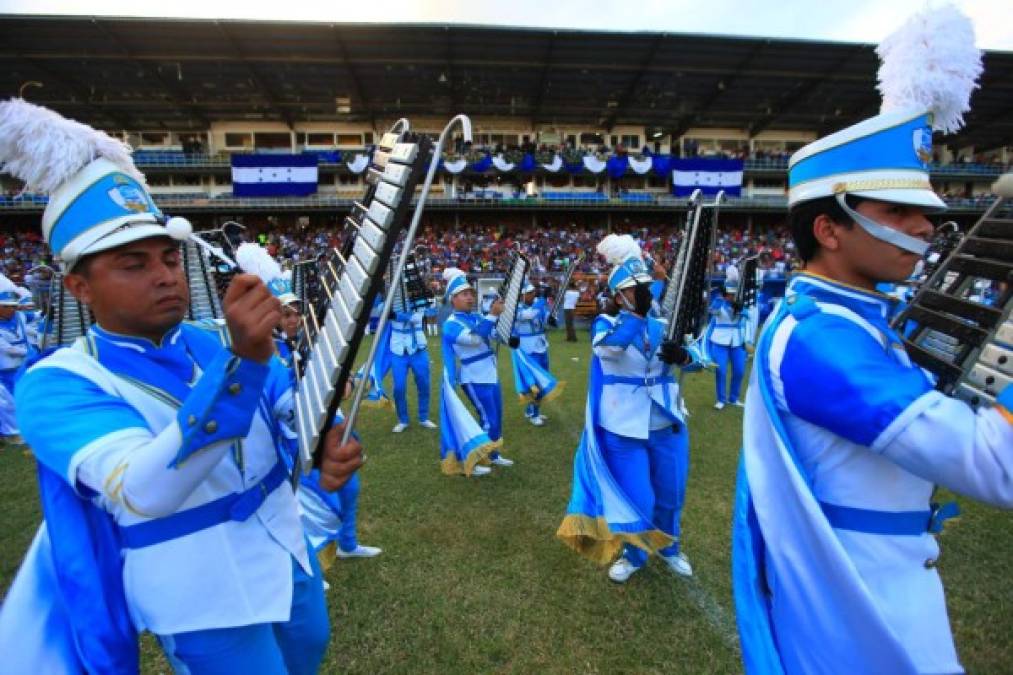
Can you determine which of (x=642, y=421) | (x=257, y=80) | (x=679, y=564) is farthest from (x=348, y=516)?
(x=257, y=80)

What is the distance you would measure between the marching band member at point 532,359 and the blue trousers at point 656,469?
3776 mm

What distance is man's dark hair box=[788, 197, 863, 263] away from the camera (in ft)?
5.51

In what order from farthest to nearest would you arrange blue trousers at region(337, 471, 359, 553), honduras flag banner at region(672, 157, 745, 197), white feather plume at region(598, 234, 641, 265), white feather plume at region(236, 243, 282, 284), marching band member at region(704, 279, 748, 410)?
honduras flag banner at region(672, 157, 745, 197), marching band member at region(704, 279, 748, 410), white feather plume at region(598, 234, 641, 265), blue trousers at region(337, 471, 359, 553), white feather plume at region(236, 243, 282, 284)

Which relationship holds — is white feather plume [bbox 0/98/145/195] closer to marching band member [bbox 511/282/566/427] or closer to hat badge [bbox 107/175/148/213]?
hat badge [bbox 107/175/148/213]

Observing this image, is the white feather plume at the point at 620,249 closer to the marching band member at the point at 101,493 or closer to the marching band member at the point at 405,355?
the marching band member at the point at 101,493

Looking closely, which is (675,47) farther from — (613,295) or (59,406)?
(59,406)

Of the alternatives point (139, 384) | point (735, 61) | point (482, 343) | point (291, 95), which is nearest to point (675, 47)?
point (735, 61)

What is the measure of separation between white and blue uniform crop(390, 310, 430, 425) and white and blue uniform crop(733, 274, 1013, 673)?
6.91 m

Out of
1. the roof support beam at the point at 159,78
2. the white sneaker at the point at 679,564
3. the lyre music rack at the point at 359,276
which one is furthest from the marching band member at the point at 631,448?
the roof support beam at the point at 159,78

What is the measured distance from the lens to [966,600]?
3795 mm

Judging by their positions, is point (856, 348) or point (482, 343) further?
point (482, 343)

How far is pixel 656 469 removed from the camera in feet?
13.8

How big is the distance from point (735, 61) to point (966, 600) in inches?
1314

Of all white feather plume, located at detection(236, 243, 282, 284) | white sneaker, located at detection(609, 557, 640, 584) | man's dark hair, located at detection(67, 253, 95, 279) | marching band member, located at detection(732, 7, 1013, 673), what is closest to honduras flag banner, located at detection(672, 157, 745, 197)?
white sneaker, located at detection(609, 557, 640, 584)
